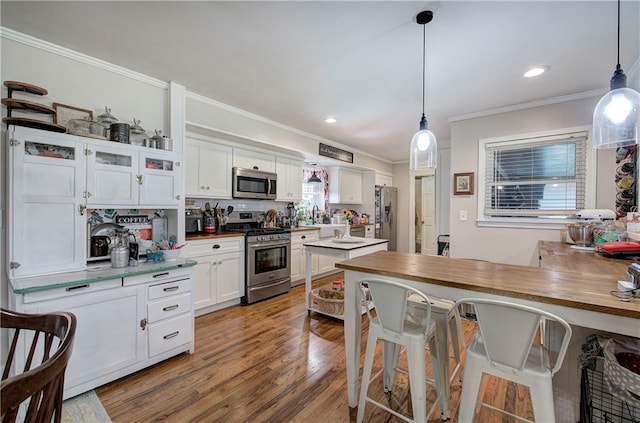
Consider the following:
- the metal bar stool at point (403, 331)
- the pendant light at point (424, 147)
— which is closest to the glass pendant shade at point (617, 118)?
the pendant light at point (424, 147)

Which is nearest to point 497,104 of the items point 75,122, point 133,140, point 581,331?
point 581,331

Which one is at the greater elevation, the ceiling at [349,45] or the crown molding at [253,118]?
the ceiling at [349,45]

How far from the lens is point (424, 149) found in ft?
6.85

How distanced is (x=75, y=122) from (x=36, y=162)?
1.47ft

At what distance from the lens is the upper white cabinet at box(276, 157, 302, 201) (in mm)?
4500

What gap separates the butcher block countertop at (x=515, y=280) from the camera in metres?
1.08

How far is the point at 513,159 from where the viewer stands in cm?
343

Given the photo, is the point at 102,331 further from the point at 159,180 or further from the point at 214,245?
the point at 214,245

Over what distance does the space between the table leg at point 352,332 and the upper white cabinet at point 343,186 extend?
163 inches

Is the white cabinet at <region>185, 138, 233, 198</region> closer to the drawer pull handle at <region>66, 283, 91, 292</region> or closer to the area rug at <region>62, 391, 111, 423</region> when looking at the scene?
the drawer pull handle at <region>66, 283, 91, 292</region>

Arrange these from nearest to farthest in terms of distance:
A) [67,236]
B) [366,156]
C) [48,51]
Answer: [67,236]
[48,51]
[366,156]

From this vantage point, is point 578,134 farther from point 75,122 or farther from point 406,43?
point 75,122

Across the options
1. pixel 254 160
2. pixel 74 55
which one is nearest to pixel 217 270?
pixel 254 160

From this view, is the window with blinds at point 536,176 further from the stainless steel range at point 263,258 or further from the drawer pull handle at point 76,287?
the drawer pull handle at point 76,287
